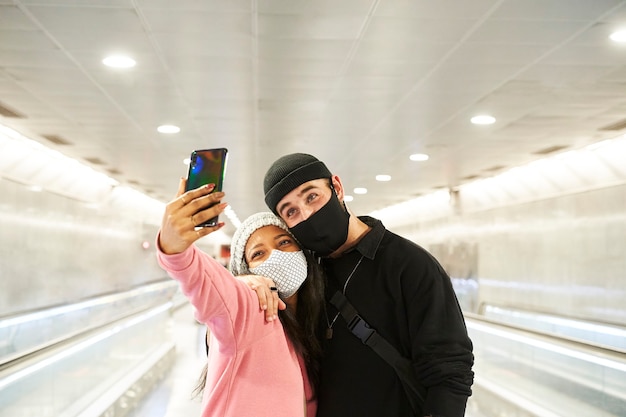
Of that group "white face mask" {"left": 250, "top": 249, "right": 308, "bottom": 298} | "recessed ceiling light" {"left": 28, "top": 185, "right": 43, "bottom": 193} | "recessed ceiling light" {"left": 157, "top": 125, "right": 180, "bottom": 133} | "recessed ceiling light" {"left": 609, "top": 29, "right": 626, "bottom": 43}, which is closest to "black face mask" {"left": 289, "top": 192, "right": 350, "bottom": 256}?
"white face mask" {"left": 250, "top": 249, "right": 308, "bottom": 298}

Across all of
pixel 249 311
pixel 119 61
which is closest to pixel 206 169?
pixel 249 311

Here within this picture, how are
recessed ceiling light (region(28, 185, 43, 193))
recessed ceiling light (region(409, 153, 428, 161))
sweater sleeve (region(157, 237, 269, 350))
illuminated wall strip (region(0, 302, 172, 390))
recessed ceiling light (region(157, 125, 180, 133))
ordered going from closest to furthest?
sweater sleeve (region(157, 237, 269, 350)), illuminated wall strip (region(0, 302, 172, 390)), recessed ceiling light (region(157, 125, 180, 133)), recessed ceiling light (region(28, 185, 43, 193)), recessed ceiling light (region(409, 153, 428, 161))

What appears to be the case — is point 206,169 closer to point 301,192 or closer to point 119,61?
point 301,192

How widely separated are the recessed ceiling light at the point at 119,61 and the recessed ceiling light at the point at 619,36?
4.26 m

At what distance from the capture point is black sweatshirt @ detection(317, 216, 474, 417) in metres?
A: 2.52

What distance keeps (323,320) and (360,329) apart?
0.20 meters

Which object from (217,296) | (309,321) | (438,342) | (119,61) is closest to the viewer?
(217,296)

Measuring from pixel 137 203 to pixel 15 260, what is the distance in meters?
10.9

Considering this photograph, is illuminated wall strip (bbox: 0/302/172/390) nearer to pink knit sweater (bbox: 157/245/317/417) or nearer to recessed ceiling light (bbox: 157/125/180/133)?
recessed ceiling light (bbox: 157/125/180/133)

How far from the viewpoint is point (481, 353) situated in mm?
10930

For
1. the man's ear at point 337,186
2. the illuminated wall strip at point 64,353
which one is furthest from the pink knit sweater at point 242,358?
the illuminated wall strip at point 64,353

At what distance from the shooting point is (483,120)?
8852 mm

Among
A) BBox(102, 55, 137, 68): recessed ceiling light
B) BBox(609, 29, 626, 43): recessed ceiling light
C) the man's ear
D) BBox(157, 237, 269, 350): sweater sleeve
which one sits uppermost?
BBox(102, 55, 137, 68): recessed ceiling light

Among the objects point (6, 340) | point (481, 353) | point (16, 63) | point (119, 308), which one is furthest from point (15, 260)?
point (481, 353)
